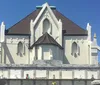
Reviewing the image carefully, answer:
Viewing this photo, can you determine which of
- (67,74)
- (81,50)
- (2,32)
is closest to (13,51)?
(2,32)

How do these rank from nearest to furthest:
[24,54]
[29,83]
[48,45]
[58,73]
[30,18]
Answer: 1. [29,83]
2. [58,73]
3. [48,45]
4. [24,54]
5. [30,18]

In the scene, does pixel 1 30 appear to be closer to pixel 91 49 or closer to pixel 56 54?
pixel 56 54

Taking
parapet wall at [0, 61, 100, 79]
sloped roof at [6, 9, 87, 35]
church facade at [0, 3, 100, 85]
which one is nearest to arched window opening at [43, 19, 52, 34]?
church facade at [0, 3, 100, 85]

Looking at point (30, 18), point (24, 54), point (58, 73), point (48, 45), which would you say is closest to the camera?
point (58, 73)

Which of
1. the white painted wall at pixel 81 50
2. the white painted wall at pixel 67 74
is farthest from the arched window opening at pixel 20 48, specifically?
the white painted wall at pixel 67 74

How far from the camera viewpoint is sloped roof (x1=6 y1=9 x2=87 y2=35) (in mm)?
79062

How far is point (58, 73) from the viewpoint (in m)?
59.4

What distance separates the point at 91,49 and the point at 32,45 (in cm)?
1161

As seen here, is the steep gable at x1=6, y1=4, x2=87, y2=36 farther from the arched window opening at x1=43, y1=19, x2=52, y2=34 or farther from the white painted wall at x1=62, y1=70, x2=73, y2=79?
the white painted wall at x1=62, y1=70, x2=73, y2=79

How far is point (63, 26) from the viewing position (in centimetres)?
8094

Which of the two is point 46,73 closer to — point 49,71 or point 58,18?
point 49,71

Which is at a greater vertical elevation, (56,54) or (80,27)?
(80,27)

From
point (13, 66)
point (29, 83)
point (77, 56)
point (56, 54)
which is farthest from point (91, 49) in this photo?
point (29, 83)

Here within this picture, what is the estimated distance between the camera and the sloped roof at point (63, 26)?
3113 inches
